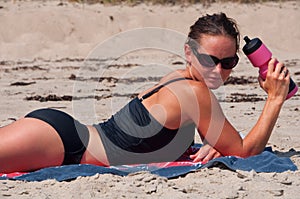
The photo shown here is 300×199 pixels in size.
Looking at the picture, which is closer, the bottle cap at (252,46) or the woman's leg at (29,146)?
the woman's leg at (29,146)

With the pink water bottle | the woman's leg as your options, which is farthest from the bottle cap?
the woman's leg

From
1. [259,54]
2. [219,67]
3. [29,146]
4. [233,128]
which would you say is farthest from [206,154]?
[29,146]

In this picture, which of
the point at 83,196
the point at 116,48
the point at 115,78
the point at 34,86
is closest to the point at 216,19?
the point at 83,196

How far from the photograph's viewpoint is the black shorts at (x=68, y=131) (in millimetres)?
3967

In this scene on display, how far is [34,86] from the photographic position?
1008 centimetres

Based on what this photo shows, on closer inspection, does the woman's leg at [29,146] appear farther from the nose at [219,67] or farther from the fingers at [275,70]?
the fingers at [275,70]

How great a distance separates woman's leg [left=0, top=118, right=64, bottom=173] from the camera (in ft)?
12.7

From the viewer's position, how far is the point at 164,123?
395cm

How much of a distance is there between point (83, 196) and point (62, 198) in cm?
11

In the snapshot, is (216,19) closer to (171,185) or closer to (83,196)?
(171,185)

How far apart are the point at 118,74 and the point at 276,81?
7.81 m

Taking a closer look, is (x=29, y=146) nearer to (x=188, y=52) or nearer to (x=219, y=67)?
(x=188, y=52)

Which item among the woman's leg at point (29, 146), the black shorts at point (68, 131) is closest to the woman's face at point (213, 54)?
the black shorts at point (68, 131)

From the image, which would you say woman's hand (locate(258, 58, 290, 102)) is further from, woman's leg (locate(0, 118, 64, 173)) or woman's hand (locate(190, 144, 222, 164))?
woman's leg (locate(0, 118, 64, 173))
